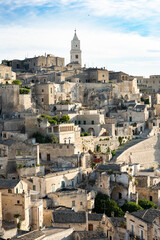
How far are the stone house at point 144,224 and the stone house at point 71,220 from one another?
3.12 meters

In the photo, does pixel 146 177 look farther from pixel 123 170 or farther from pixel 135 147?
pixel 135 147

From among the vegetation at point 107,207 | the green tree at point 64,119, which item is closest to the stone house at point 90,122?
the green tree at point 64,119

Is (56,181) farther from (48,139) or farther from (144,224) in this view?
(144,224)

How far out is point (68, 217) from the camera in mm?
28125

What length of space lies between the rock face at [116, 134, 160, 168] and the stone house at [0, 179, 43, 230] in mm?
16438

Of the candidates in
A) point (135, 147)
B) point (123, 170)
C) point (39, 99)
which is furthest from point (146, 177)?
point (39, 99)

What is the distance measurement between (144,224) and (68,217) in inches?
215

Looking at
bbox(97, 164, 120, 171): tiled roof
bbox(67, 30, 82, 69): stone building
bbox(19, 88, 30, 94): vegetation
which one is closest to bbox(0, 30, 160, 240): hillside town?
bbox(97, 164, 120, 171): tiled roof

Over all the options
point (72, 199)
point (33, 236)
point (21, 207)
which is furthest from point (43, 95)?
point (33, 236)

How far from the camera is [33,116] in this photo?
4081 cm

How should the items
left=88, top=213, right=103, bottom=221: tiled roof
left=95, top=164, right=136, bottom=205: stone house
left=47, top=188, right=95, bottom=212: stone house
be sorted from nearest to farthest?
left=88, top=213, right=103, bottom=221: tiled roof < left=47, top=188, right=95, bottom=212: stone house < left=95, top=164, right=136, bottom=205: stone house

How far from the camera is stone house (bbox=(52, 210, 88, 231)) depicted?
90.9 ft

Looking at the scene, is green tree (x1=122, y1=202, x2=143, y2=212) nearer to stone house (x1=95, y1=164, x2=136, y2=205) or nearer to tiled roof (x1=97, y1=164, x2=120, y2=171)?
stone house (x1=95, y1=164, x2=136, y2=205)

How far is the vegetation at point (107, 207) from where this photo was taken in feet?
107
